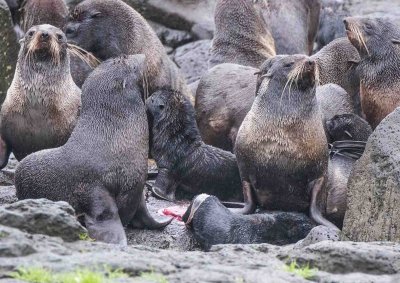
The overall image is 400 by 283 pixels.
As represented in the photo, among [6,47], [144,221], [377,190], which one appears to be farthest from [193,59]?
[377,190]

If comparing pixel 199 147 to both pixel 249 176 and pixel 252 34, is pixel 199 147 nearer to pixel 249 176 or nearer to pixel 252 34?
pixel 249 176

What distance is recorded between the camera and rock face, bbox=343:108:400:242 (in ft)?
30.7

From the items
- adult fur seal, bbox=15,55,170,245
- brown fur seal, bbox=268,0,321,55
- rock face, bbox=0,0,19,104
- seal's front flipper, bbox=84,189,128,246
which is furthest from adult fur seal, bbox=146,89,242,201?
brown fur seal, bbox=268,0,321,55

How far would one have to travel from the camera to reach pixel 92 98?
9.91m

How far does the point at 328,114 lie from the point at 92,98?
3300 mm

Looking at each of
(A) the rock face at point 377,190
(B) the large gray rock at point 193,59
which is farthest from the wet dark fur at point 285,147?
(B) the large gray rock at point 193,59

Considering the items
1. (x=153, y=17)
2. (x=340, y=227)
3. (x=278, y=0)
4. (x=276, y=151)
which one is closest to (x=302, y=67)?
(x=276, y=151)

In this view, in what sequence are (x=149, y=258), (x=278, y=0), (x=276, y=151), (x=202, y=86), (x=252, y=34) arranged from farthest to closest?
(x=278, y=0), (x=252, y=34), (x=202, y=86), (x=276, y=151), (x=149, y=258)

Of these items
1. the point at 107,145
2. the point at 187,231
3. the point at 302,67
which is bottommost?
the point at 187,231

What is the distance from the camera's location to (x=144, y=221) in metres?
9.95

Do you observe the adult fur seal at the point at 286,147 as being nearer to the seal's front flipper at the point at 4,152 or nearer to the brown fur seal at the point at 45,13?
the seal's front flipper at the point at 4,152

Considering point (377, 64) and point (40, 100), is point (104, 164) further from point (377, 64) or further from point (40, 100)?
point (377, 64)

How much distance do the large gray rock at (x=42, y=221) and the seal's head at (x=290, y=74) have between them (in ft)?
12.7

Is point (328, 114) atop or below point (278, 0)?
below
